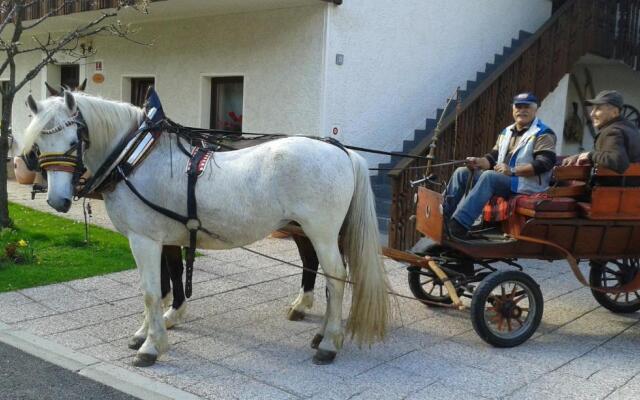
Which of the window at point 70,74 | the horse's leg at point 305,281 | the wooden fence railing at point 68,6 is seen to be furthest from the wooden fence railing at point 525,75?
the window at point 70,74

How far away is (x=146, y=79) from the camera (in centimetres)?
1220

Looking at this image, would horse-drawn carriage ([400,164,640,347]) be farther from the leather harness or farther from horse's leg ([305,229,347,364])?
the leather harness

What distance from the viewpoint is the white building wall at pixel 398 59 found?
941cm

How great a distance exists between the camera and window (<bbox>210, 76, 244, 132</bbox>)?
10.9 meters

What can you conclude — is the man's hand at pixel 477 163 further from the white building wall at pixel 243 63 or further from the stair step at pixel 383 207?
the white building wall at pixel 243 63

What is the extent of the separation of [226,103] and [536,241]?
24.6 feet

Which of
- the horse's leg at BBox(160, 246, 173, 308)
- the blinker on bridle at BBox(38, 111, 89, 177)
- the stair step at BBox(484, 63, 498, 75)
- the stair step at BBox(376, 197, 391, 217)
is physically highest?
the stair step at BBox(484, 63, 498, 75)

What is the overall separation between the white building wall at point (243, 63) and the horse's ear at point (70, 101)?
5.43 m

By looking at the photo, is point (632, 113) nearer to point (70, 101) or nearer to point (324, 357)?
point (324, 357)

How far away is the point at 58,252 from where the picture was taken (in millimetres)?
7531

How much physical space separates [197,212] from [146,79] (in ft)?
28.4

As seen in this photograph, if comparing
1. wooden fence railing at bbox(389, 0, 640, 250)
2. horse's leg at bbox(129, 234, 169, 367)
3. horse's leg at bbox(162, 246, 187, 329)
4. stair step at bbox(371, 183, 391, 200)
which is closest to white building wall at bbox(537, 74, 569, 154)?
wooden fence railing at bbox(389, 0, 640, 250)

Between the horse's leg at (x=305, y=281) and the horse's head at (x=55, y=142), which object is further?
the horse's leg at (x=305, y=281)

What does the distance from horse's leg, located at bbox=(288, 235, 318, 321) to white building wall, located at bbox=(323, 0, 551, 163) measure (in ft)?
13.4
